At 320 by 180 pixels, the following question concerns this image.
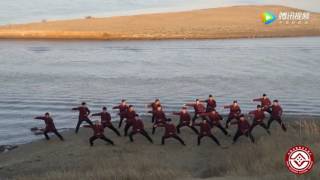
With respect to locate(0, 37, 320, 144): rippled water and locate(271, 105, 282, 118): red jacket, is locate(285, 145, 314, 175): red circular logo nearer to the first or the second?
locate(271, 105, 282, 118): red jacket

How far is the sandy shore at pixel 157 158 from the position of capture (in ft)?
50.0

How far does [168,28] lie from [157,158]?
72.3 meters

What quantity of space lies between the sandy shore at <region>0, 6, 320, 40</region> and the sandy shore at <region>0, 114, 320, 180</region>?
59989mm

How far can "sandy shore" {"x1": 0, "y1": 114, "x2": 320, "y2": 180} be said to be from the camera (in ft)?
50.0

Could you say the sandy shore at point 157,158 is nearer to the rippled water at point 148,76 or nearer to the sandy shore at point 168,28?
the rippled water at point 148,76

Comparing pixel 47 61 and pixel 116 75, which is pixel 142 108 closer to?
pixel 116 75

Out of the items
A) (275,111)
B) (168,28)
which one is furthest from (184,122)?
(168,28)

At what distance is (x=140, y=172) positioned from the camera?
613 inches

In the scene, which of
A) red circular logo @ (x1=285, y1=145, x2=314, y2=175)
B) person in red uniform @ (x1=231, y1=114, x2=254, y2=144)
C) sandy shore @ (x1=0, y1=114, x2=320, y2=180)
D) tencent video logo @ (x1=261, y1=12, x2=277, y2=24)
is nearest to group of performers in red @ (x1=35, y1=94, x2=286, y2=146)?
person in red uniform @ (x1=231, y1=114, x2=254, y2=144)

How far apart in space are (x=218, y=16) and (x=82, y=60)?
55.7m

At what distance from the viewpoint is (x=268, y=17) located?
10438 centimetres

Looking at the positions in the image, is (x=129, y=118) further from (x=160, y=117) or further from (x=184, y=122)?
(x=184, y=122)

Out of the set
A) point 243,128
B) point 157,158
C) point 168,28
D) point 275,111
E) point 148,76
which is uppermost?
point 168,28

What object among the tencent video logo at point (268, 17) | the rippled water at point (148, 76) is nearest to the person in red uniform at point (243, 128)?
the rippled water at point (148, 76)
